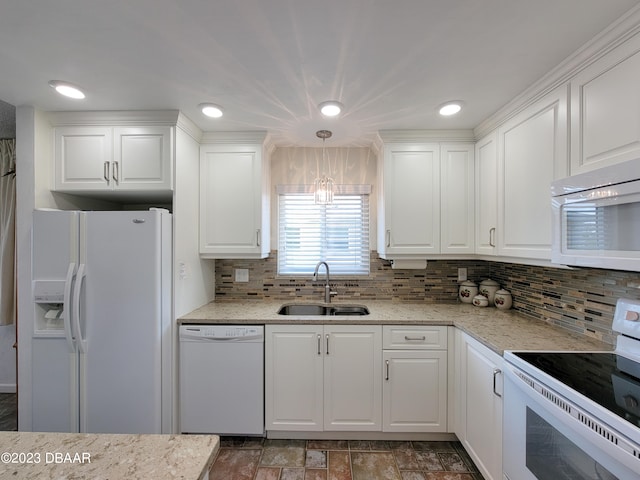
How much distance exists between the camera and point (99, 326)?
1772 millimetres

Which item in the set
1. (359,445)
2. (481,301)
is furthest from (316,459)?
(481,301)

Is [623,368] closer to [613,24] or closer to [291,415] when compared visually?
[613,24]

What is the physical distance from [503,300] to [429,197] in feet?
3.39

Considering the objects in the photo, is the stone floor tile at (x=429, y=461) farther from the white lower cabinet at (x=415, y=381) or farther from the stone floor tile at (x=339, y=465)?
the stone floor tile at (x=339, y=465)

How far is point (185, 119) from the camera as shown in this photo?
201 cm

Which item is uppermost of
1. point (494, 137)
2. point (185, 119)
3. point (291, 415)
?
point (185, 119)

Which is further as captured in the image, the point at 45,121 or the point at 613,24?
the point at 45,121

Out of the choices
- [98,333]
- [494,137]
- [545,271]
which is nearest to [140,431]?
[98,333]

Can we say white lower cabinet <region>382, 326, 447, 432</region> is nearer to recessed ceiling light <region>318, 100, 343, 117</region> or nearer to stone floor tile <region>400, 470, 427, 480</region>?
stone floor tile <region>400, 470, 427, 480</region>

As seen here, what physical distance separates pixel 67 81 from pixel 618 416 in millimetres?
2833

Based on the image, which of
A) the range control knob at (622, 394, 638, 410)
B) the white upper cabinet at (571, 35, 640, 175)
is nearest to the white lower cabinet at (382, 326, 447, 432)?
the range control knob at (622, 394, 638, 410)

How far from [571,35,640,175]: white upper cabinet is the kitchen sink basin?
5.68 ft

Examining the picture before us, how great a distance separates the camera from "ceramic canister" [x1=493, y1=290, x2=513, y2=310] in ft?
7.42

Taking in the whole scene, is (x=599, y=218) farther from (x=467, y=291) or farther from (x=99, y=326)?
(x=99, y=326)
